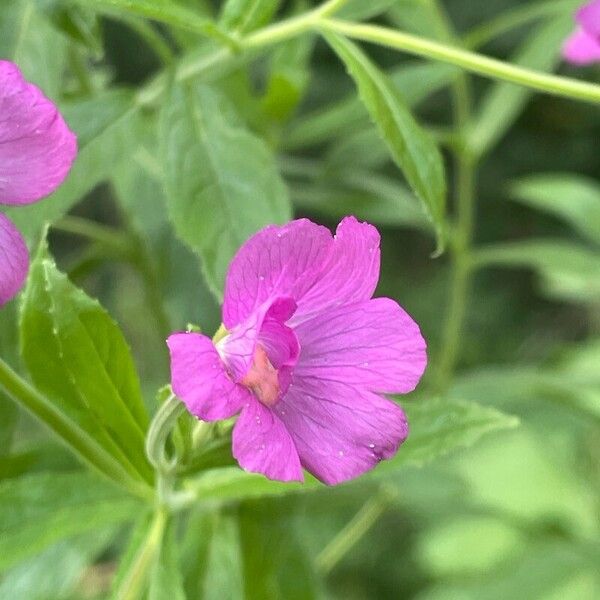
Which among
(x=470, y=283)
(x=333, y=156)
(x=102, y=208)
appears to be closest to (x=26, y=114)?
(x=333, y=156)

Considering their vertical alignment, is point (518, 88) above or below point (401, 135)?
below

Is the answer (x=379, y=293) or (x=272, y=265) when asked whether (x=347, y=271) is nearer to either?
(x=272, y=265)

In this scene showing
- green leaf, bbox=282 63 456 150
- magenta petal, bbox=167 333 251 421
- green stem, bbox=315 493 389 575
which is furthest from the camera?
green stem, bbox=315 493 389 575

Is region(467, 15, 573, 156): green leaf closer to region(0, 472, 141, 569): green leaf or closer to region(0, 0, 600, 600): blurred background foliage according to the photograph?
region(0, 0, 600, 600): blurred background foliage

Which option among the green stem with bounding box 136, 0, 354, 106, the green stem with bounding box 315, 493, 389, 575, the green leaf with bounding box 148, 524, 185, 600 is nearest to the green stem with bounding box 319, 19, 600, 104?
the green stem with bounding box 136, 0, 354, 106

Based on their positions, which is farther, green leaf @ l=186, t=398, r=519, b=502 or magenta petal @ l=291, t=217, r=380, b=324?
green leaf @ l=186, t=398, r=519, b=502

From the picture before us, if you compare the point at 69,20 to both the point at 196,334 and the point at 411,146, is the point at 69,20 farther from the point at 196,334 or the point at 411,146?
the point at 196,334

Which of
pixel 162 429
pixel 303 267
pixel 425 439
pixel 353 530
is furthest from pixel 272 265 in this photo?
pixel 353 530
